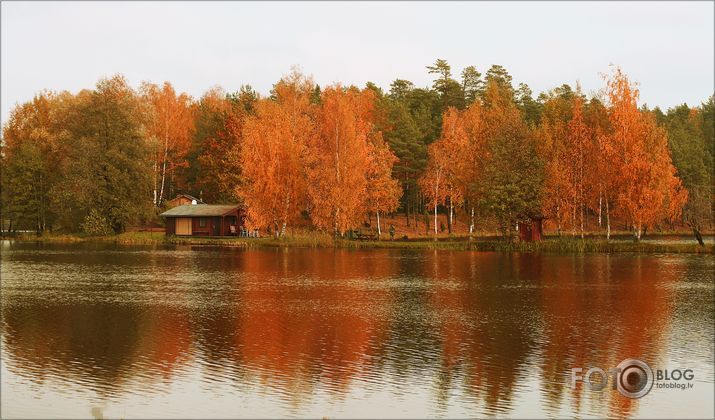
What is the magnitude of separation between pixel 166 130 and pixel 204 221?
18.6 metres

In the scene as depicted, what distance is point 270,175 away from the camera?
259ft

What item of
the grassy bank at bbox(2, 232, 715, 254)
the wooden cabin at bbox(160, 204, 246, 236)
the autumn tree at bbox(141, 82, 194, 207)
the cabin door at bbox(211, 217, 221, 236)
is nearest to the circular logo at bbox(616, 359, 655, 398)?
the grassy bank at bbox(2, 232, 715, 254)

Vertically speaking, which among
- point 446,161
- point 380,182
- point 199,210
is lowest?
point 199,210

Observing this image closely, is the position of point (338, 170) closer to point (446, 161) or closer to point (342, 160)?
point (342, 160)

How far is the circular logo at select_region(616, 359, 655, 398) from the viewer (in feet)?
60.7

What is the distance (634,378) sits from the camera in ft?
65.1


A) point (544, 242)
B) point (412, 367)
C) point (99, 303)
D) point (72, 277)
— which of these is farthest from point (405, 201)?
point (412, 367)

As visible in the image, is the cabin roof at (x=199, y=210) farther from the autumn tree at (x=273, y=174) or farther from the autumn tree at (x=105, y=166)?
the autumn tree at (x=273, y=174)

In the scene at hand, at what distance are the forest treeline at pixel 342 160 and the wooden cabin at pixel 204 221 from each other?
2.17 m

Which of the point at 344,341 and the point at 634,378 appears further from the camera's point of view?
the point at 344,341

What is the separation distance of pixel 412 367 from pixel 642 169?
176 feet

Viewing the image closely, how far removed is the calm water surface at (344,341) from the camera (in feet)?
57.0

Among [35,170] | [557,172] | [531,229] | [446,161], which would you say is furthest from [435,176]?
[35,170]

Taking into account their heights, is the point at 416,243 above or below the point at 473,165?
below
